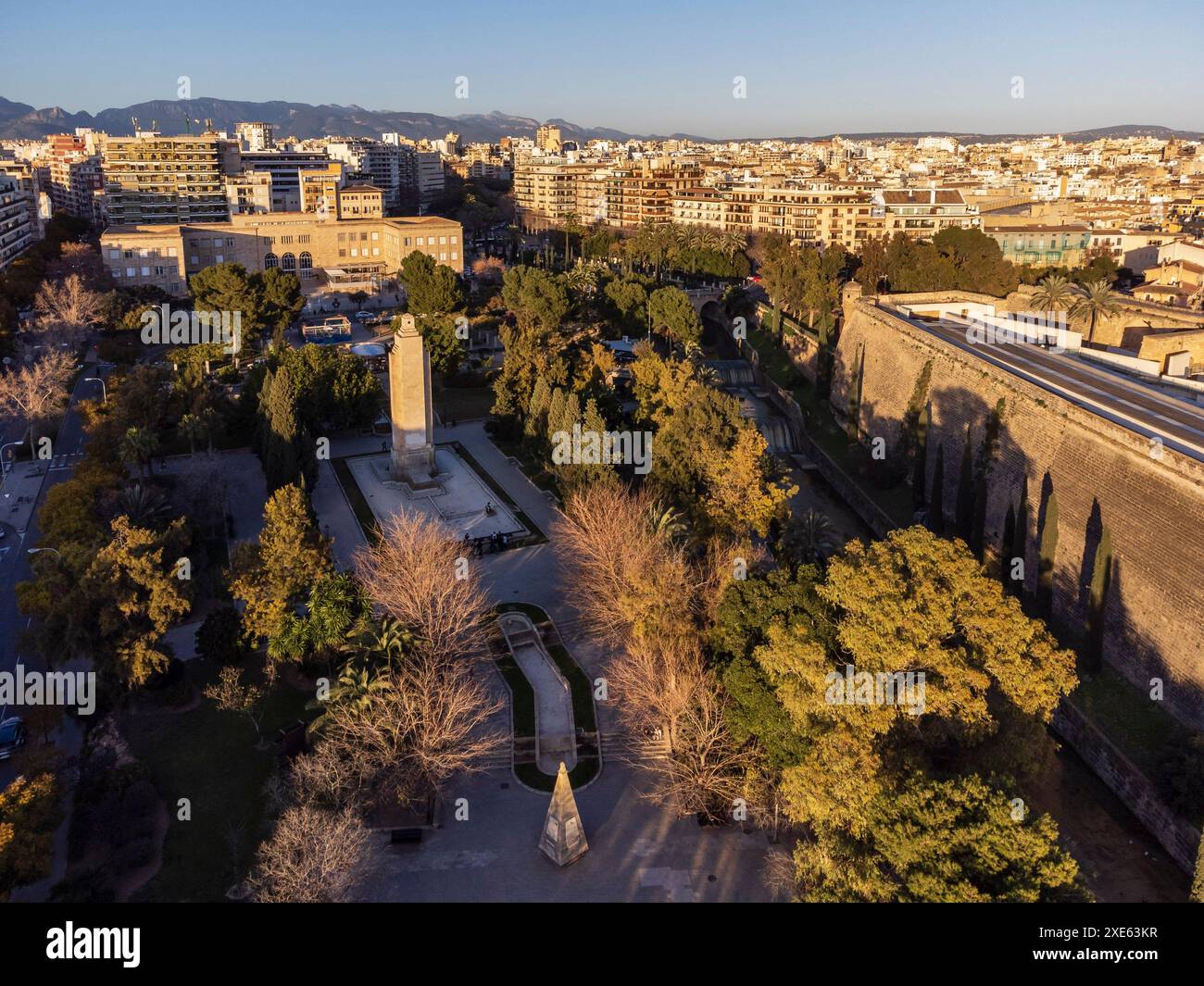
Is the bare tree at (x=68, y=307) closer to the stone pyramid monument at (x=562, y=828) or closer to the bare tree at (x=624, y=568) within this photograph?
the bare tree at (x=624, y=568)

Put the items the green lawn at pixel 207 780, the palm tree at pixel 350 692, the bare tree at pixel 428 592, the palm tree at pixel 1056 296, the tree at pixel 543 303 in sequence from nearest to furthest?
the green lawn at pixel 207 780 → the palm tree at pixel 350 692 → the bare tree at pixel 428 592 → the palm tree at pixel 1056 296 → the tree at pixel 543 303

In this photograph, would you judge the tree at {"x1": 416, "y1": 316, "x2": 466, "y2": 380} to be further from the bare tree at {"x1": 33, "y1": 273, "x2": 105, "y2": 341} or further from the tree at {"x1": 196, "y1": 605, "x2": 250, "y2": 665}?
the tree at {"x1": 196, "y1": 605, "x2": 250, "y2": 665}

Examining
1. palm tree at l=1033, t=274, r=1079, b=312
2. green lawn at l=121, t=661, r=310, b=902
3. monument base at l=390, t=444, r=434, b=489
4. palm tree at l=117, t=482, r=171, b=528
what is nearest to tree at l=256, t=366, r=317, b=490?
monument base at l=390, t=444, r=434, b=489

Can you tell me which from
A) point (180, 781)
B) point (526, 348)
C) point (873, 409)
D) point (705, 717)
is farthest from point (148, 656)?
point (873, 409)

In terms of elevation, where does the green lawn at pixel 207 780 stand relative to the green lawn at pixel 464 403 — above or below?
below

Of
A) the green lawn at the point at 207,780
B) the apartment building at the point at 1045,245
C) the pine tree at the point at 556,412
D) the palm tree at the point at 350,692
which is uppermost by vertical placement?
the apartment building at the point at 1045,245

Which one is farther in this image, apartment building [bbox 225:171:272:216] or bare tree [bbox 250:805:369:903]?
apartment building [bbox 225:171:272:216]

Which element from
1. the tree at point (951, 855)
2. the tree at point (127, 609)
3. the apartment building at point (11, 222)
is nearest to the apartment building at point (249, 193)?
the apartment building at point (11, 222)
